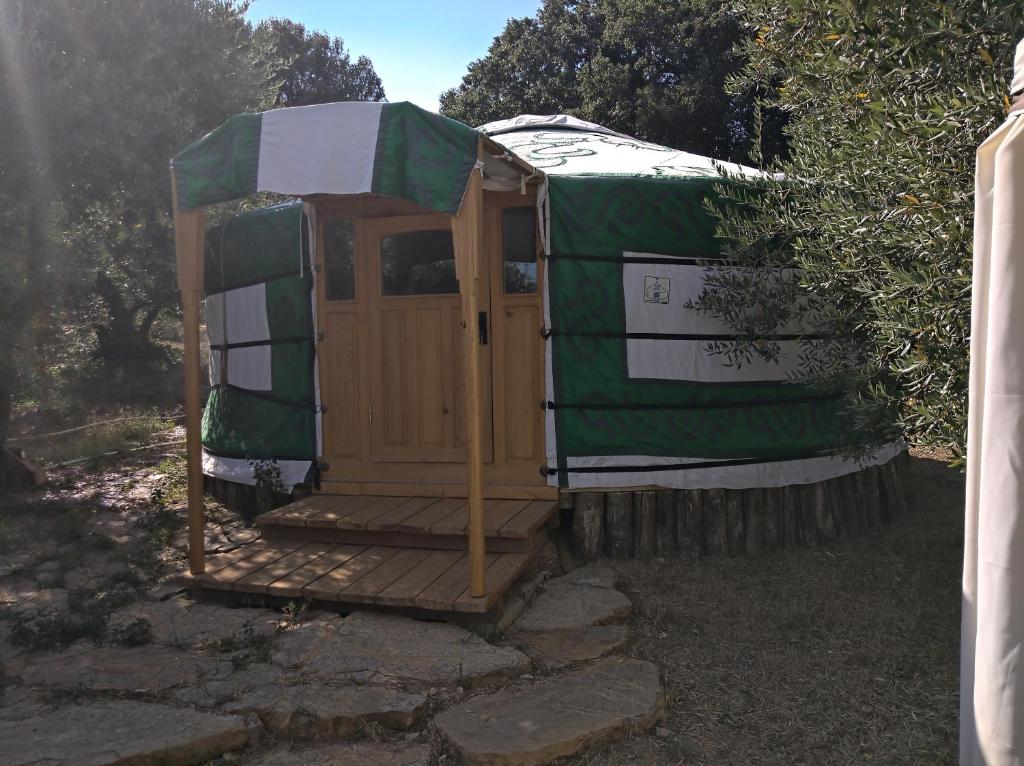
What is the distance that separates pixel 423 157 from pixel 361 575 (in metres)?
1.75

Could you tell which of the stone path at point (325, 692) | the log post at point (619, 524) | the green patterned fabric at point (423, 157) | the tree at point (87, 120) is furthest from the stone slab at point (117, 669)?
the tree at point (87, 120)

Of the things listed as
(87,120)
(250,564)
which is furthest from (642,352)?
(87,120)

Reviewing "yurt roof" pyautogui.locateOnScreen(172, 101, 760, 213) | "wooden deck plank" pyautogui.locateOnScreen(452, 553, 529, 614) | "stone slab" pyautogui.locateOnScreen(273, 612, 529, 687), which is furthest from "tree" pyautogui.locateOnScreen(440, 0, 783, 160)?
"stone slab" pyautogui.locateOnScreen(273, 612, 529, 687)

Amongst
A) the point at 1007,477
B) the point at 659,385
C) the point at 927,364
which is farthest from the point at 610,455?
the point at 1007,477

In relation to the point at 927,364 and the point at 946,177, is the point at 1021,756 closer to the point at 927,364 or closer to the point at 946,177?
the point at 927,364

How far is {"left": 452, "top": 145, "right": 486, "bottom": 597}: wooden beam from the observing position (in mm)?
3066

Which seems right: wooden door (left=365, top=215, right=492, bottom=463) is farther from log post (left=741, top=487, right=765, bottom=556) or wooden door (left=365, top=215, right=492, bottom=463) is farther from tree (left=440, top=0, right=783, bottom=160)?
tree (left=440, top=0, right=783, bottom=160)

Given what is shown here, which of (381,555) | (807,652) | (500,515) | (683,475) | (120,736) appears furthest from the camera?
(683,475)

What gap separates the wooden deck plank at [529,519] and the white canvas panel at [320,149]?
5.31 ft

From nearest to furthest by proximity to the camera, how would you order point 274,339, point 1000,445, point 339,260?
1. point 1000,445
2. point 339,260
3. point 274,339

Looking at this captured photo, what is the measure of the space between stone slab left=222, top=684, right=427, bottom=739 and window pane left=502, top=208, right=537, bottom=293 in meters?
2.36

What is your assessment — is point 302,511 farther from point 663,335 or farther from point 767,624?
point 767,624

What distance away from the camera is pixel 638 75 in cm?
1334

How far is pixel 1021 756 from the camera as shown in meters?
1.67
